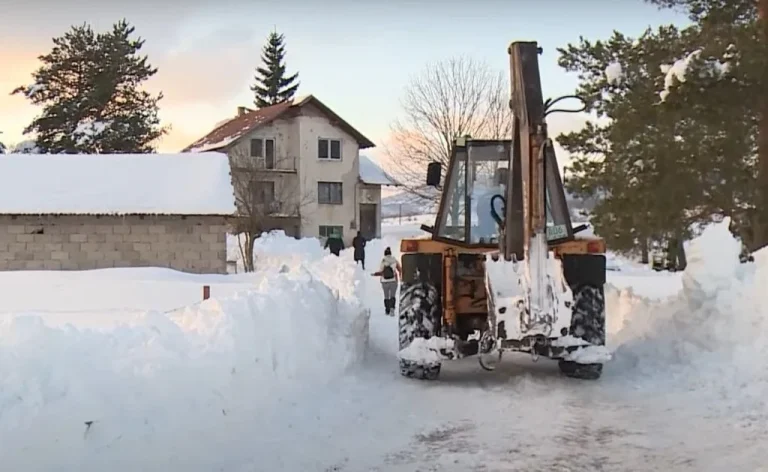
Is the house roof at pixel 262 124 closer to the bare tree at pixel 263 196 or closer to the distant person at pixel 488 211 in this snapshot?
the bare tree at pixel 263 196

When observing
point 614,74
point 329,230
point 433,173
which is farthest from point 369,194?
point 433,173

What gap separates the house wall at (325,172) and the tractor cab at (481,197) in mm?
40727

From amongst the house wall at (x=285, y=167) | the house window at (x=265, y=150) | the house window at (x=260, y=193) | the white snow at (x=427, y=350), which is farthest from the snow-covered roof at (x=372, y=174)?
the white snow at (x=427, y=350)

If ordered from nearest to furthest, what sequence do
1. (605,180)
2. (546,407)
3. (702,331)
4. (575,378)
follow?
(546,407), (575,378), (702,331), (605,180)

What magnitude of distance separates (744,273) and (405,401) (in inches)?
196

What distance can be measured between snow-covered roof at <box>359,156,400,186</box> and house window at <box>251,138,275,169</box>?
565 cm

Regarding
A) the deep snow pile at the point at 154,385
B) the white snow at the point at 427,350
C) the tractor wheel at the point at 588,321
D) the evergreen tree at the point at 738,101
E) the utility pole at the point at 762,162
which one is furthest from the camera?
the utility pole at the point at 762,162

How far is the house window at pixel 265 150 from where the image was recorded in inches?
1992

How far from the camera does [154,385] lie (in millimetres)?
6551

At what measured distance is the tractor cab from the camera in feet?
32.7

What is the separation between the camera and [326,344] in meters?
9.99

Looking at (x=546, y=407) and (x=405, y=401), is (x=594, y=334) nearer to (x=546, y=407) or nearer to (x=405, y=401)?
(x=546, y=407)

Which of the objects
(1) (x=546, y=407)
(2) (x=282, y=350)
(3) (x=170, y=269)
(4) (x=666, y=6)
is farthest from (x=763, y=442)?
(3) (x=170, y=269)

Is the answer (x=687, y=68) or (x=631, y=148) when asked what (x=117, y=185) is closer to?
(x=631, y=148)
